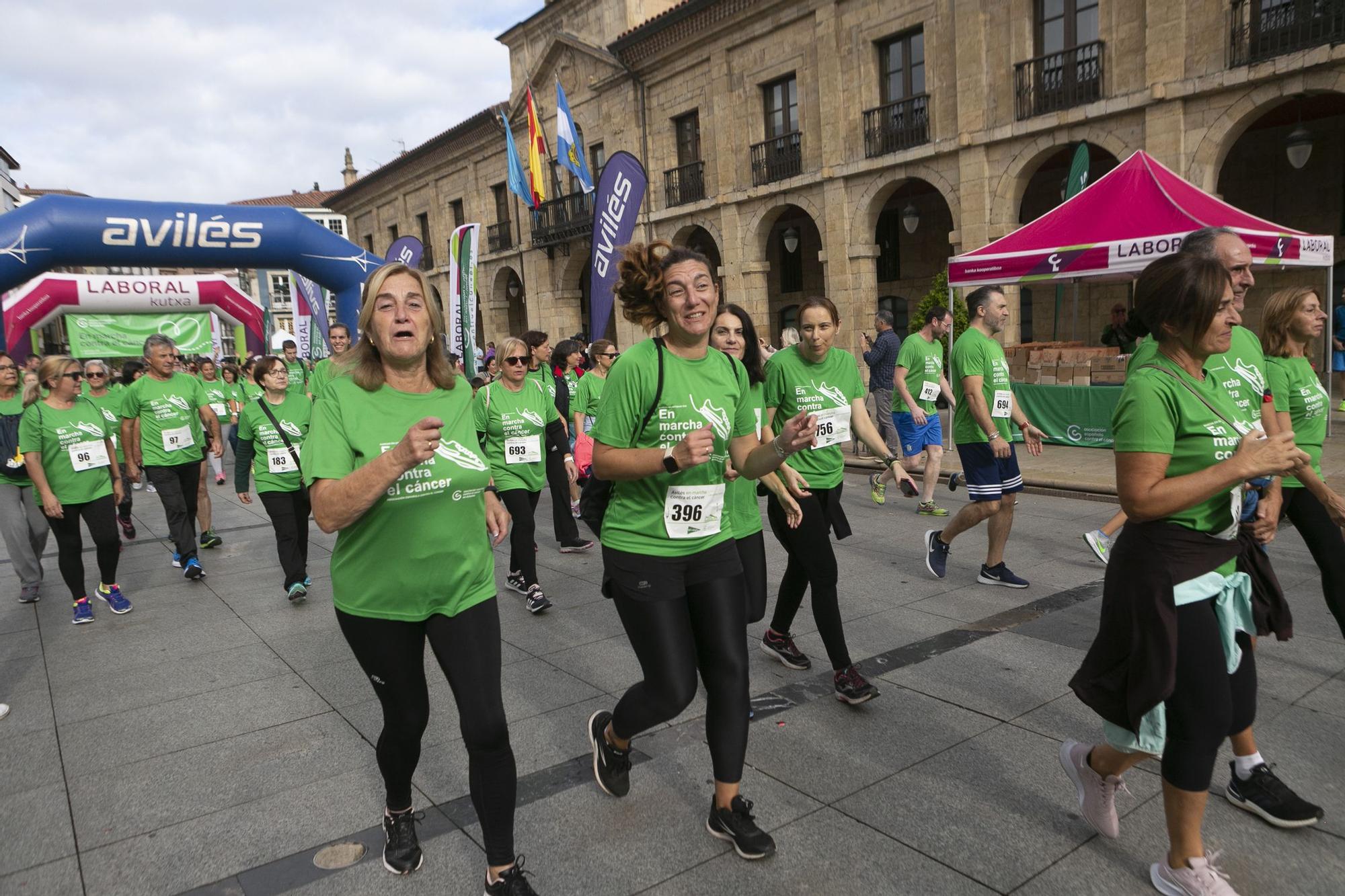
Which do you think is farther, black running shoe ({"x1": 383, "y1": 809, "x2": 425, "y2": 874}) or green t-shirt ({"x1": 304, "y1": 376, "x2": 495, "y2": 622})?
black running shoe ({"x1": 383, "y1": 809, "x2": 425, "y2": 874})

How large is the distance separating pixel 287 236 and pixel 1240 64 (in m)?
13.4

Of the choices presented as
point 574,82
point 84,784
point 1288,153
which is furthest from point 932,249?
point 84,784

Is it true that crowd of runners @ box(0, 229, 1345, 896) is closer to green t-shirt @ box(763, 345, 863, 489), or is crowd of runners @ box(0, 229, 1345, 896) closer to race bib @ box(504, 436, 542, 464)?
green t-shirt @ box(763, 345, 863, 489)

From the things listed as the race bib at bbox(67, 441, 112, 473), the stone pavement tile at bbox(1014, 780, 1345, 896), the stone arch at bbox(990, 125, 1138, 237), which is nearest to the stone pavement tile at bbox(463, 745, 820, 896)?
the stone pavement tile at bbox(1014, 780, 1345, 896)

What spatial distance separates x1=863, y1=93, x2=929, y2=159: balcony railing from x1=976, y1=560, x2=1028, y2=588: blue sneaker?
13317 mm

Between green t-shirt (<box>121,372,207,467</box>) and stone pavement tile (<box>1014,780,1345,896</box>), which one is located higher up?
green t-shirt (<box>121,372,207,467</box>)

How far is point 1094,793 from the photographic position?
2715 millimetres

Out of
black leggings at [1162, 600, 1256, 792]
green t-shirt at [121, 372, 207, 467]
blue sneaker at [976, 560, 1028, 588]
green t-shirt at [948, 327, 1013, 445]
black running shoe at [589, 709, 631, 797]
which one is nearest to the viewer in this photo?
black leggings at [1162, 600, 1256, 792]

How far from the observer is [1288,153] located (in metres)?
13.2

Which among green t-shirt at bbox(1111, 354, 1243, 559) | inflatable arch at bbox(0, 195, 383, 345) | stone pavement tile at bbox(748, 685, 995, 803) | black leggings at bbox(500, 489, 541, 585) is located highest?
inflatable arch at bbox(0, 195, 383, 345)

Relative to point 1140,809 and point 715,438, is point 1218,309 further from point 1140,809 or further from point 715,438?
point 1140,809

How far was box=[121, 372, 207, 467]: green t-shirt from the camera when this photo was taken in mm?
7395

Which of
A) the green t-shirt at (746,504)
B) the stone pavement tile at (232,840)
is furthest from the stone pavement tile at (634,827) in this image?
the green t-shirt at (746,504)

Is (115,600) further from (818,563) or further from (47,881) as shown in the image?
(818,563)
